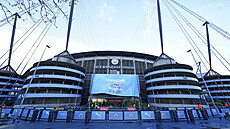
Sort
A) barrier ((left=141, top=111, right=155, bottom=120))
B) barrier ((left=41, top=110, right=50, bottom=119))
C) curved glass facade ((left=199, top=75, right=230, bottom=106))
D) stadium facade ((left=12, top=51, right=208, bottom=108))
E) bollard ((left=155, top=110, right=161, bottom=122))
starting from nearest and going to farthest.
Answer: bollard ((left=155, top=110, right=161, bottom=122)) → barrier ((left=141, top=111, right=155, bottom=120)) → barrier ((left=41, top=110, right=50, bottom=119)) → stadium facade ((left=12, top=51, right=208, bottom=108)) → curved glass facade ((left=199, top=75, right=230, bottom=106))

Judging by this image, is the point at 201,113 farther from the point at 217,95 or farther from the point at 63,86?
the point at 217,95

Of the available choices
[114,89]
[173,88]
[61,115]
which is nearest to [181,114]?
[61,115]

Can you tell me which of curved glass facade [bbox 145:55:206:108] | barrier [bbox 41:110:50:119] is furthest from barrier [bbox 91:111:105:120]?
curved glass facade [bbox 145:55:206:108]

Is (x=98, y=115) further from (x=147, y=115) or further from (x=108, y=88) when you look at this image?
(x=108, y=88)

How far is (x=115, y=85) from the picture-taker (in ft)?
88.9

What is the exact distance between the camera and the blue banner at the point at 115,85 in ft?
85.4

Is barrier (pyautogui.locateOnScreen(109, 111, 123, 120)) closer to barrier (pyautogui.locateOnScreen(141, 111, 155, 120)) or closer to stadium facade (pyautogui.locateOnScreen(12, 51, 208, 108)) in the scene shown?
barrier (pyautogui.locateOnScreen(141, 111, 155, 120))

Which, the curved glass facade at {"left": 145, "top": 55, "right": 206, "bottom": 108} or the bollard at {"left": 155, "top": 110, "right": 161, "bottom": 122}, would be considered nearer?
the bollard at {"left": 155, "top": 110, "right": 161, "bottom": 122}

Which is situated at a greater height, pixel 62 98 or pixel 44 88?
pixel 44 88

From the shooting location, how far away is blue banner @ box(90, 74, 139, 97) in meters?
26.0

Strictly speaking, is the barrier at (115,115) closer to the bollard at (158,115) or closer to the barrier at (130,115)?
the barrier at (130,115)

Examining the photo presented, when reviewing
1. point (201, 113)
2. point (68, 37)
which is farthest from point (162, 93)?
point (68, 37)

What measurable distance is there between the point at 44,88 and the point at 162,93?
37.8 metres

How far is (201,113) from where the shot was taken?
451 inches
